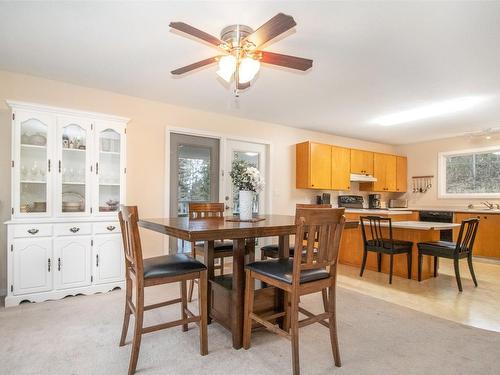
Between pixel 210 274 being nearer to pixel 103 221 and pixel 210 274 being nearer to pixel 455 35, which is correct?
pixel 103 221

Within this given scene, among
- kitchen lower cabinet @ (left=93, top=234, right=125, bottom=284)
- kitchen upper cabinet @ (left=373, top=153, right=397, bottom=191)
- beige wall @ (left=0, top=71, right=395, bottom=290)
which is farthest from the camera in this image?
kitchen upper cabinet @ (left=373, top=153, right=397, bottom=191)

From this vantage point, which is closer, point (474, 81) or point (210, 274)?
point (210, 274)

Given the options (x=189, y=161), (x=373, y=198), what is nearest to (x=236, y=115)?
(x=189, y=161)

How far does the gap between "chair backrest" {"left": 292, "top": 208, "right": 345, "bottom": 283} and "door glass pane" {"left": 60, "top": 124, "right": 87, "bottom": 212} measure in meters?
2.62

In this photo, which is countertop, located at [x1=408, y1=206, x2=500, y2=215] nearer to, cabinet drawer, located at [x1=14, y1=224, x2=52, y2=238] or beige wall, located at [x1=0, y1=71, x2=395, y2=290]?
beige wall, located at [x1=0, y1=71, x2=395, y2=290]

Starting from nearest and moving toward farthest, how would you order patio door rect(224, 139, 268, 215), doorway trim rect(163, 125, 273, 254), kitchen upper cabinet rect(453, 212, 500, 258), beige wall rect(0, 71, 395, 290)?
beige wall rect(0, 71, 395, 290) < doorway trim rect(163, 125, 273, 254) < patio door rect(224, 139, 268, 215) < kitchen upper cabinet rect(453, 212, 500, 258)

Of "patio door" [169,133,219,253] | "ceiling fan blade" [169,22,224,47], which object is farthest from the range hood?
"ceiling fan blade" [169,22,224,47]

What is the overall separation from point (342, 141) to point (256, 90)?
3.20 m

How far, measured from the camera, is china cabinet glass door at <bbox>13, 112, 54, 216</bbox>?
290 centimetres

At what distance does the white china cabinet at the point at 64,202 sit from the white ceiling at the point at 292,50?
1.85ft

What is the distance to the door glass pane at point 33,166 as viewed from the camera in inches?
116

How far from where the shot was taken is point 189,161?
4.21m

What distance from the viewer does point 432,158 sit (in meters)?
6.24

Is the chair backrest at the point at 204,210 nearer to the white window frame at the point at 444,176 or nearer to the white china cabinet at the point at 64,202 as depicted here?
the white china cabinet at the point at 64,202
